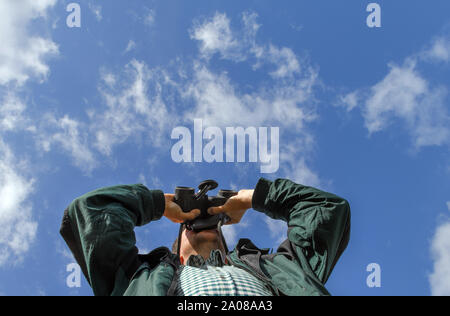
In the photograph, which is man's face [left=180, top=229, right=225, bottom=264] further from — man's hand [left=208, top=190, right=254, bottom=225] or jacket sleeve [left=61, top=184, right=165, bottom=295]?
jacket sleeve [left=61, top=184, right=165, bottom=295]

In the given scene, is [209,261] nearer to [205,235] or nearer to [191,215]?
[205,235]

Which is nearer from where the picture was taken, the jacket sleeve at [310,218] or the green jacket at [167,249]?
the green jacket at [167,249]

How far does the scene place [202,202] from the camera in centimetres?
360

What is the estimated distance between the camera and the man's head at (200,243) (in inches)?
129

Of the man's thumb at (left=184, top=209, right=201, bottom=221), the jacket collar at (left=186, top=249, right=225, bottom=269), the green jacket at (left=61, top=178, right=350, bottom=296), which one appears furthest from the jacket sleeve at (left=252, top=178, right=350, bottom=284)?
the man's thumb at (left=184, top=209, right=201, bottom=221)

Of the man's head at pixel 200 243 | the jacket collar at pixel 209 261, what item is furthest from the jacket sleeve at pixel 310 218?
the man's head at pixel 200 243

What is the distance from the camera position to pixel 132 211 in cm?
257

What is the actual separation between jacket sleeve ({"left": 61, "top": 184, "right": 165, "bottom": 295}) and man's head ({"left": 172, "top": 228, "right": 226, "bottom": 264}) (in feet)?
2.74

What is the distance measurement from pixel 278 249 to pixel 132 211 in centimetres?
109

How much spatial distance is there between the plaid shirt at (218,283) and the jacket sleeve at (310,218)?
0.40m

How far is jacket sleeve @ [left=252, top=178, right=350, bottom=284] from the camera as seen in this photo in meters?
2.40

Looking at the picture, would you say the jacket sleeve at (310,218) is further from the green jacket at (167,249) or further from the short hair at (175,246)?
the short hair at (175,246)
